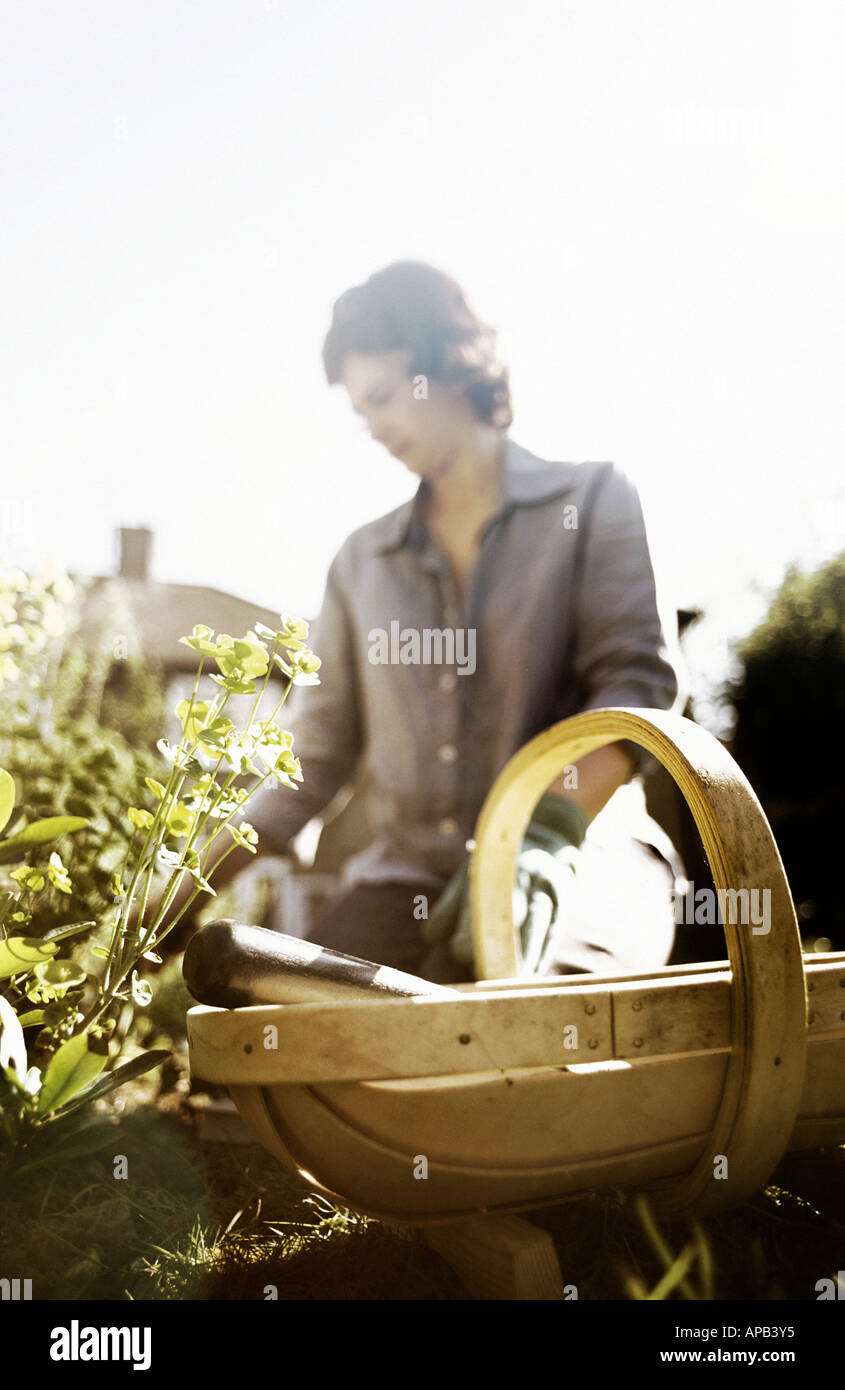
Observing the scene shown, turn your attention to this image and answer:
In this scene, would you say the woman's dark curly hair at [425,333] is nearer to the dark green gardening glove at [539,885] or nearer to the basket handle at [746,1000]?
the dark green gardening glove at [539,885]

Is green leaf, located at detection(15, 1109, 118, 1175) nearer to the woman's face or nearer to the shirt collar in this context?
the shirt collar

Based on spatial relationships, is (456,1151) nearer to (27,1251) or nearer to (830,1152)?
(27,1251)

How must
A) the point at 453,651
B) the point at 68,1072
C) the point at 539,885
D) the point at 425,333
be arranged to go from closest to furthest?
the point at 68,1072 < the point at 539,885 < the point at 453,651 < the point at 425,333

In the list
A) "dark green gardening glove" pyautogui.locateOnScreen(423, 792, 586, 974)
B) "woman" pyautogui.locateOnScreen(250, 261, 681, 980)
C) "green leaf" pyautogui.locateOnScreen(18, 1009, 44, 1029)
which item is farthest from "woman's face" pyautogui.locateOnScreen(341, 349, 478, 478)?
"green leaf" pyautogui.locateOnScreen(18, 1009, 44, 1029)

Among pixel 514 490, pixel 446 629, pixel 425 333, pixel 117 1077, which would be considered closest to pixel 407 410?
pixel 425 333

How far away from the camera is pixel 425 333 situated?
171 cm

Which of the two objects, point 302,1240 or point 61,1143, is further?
point 302,1240

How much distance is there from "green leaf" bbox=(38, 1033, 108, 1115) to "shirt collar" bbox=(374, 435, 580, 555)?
1.27 meters

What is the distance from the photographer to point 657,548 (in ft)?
4.81

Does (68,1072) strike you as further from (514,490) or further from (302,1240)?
(514,490)

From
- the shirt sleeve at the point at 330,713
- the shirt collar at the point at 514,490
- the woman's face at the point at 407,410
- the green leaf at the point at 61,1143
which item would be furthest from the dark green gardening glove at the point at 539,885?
the woman's face at the point at 407,410

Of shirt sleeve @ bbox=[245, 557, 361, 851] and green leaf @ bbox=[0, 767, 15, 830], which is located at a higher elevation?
shirt sleeve @ bbox=[245, 557, 361, 851]

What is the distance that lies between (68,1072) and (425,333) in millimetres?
1523

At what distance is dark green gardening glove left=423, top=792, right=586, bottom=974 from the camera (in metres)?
1.00
